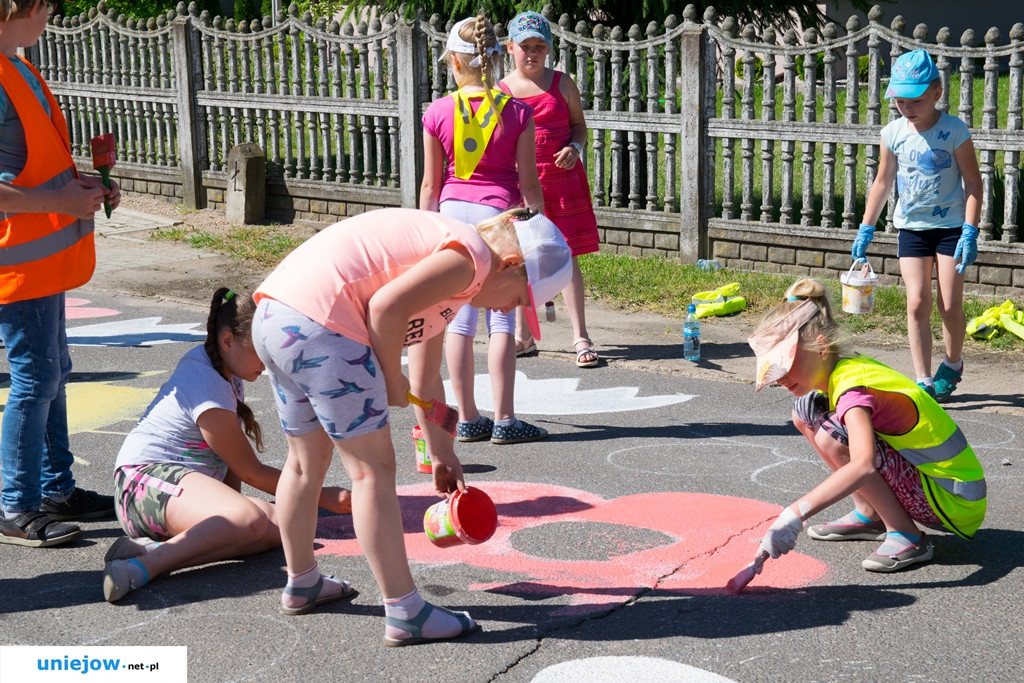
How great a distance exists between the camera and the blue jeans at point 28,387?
169 inches

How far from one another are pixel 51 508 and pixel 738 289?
5063 mm

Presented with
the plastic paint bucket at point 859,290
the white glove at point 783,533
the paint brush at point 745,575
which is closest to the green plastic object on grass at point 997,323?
the plastic paint bucket at point 859,290

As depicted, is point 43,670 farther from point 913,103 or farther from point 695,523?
point 913,103

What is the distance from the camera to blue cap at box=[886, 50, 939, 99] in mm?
5617

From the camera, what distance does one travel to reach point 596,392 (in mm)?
6488

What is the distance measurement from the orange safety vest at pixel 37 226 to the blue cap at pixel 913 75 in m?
3.70

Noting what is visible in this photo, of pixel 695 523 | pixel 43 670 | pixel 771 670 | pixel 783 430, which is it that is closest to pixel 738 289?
pixel 783 430

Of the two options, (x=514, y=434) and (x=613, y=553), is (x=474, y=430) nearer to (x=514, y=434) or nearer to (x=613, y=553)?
(x=514, y=434)

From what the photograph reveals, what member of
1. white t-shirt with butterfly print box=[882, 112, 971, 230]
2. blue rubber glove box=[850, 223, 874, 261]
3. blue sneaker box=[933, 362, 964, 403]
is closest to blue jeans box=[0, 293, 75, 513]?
blue rubber glove box=[850, 223, 874, 261]

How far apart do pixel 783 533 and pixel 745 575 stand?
0.89ft

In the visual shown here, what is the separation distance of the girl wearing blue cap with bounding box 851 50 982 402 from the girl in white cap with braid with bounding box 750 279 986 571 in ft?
6.70

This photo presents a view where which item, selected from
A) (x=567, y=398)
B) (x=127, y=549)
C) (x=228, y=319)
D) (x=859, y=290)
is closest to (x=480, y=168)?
(x=567, y=398)

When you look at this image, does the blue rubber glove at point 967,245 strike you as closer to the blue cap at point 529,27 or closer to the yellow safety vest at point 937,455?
the yellow safety vest at point 937,455

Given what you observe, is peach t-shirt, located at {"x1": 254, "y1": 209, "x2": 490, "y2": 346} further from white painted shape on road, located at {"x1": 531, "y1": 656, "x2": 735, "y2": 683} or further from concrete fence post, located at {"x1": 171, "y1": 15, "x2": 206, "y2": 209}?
concrete fence post, located at {"x1": 171, "y1": 15, "x2": 206, "y2": 209}
